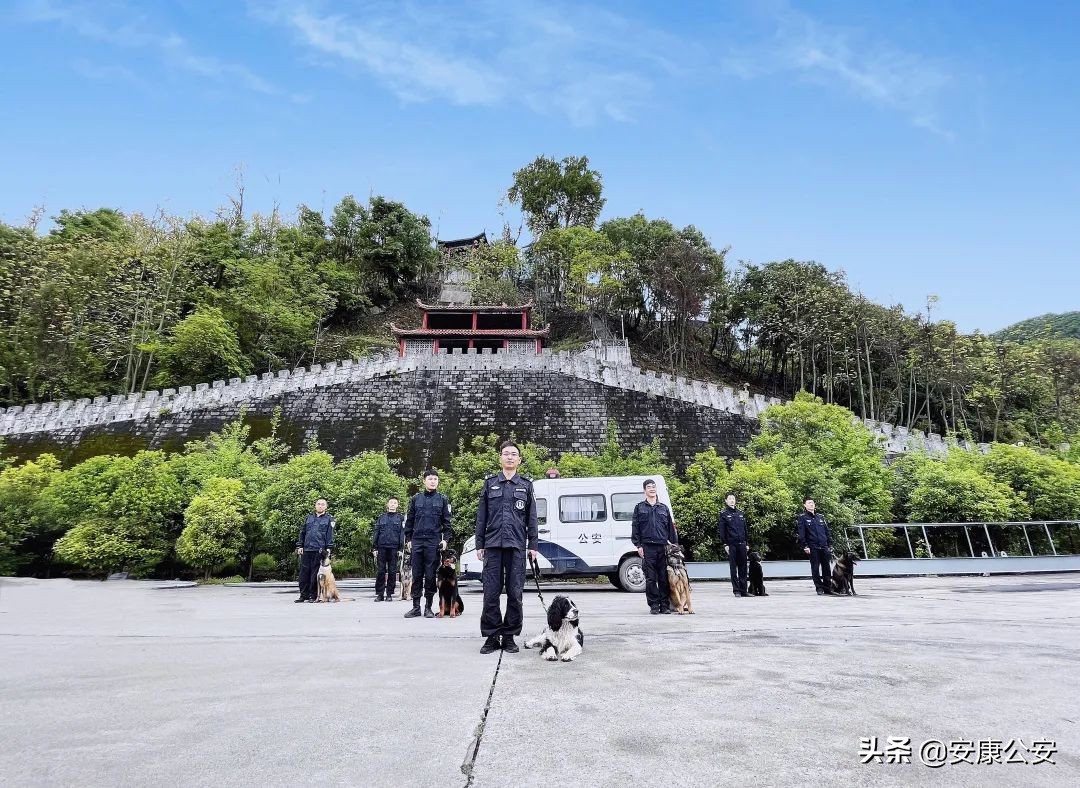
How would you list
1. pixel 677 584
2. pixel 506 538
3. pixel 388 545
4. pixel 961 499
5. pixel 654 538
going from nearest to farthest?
pixel 506 538
pixel 677 584
pixel 654 538
pixel 388 545
pixel 961 499

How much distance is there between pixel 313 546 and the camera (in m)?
9.71

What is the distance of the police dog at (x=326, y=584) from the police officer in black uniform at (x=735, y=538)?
20.9 ft

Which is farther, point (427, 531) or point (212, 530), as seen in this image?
point (212, 530)

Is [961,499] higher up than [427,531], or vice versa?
[961,499]

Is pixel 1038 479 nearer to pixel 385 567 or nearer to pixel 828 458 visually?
pixel 828 458

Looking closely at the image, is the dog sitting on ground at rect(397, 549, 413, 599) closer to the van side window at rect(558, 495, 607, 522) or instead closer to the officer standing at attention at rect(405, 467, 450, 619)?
the officer standing at attention at rect(405, 467, 450, 619)

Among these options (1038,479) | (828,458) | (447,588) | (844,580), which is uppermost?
(828,458)

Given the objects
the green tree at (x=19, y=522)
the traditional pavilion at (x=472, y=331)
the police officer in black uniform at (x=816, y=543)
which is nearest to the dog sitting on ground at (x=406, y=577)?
the police officer in black uniform at (x=816, y=543)

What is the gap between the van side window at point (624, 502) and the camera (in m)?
11.2

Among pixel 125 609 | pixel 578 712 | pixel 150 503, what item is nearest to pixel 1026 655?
pixel 578 712

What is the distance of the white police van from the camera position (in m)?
11.1

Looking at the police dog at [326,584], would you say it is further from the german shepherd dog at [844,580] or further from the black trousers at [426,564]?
the german shepherd dog at [844,580]

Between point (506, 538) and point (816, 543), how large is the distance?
7.09 metres

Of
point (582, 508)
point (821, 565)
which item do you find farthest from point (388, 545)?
point (821, 565)
